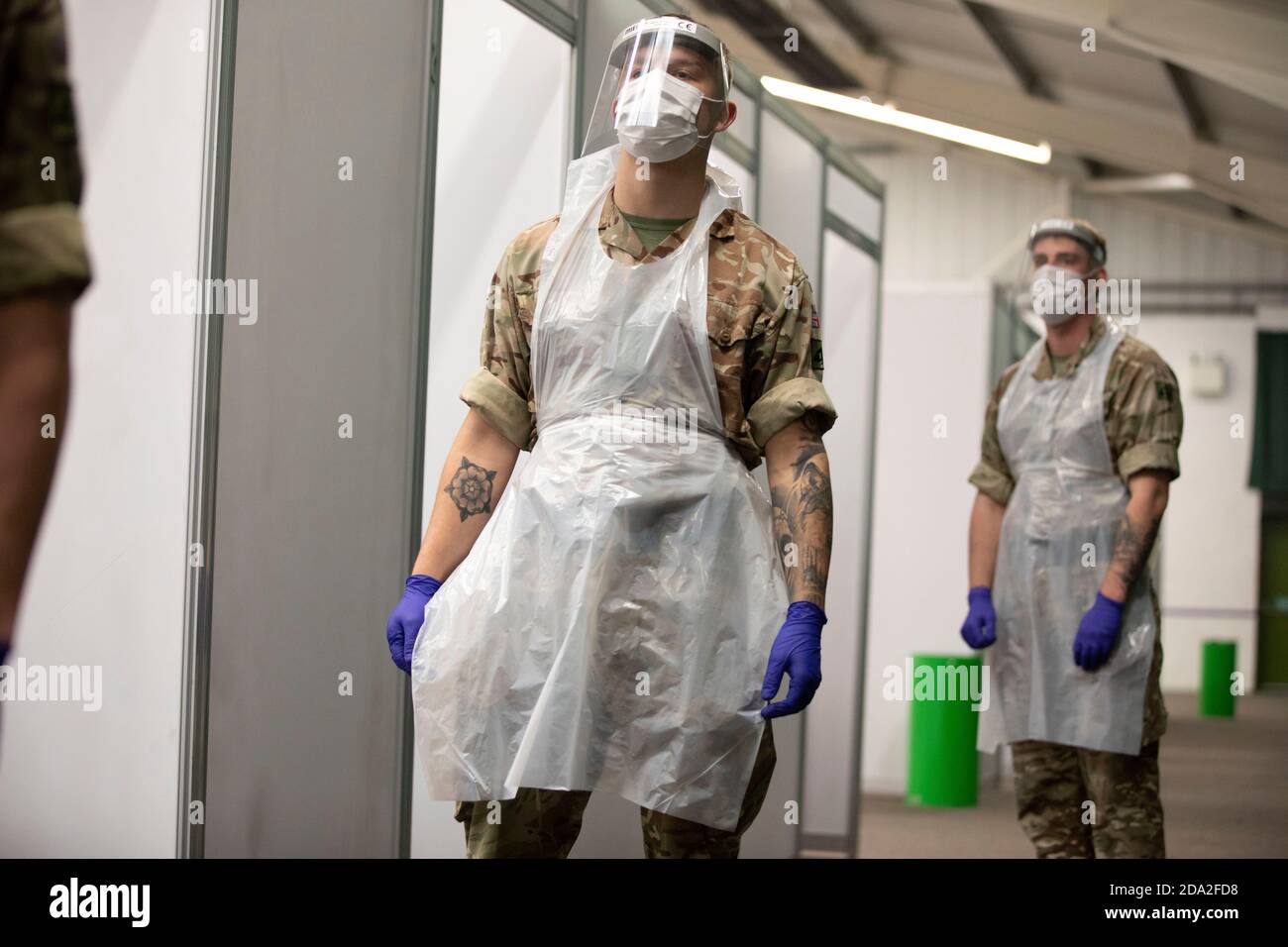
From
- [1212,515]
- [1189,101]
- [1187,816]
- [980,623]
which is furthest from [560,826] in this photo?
[1212,515]

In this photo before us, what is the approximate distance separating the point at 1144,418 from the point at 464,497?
2.06m

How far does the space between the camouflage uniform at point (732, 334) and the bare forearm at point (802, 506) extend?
35 millimetres

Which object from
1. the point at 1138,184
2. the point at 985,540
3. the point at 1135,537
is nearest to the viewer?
the point at 1135,537

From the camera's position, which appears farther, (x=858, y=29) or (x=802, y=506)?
(x=858, y=29)

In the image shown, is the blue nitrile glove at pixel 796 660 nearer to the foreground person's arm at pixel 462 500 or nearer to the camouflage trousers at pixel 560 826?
the camouflage trousers at pixel 560 826

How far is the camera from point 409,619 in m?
2.13

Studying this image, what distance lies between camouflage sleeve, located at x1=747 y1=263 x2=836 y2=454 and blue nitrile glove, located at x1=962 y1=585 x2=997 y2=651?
5.78 feet

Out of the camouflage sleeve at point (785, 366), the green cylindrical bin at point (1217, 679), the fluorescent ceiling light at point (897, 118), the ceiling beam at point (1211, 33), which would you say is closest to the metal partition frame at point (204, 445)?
the camouflage sleeve at point (785, 366)

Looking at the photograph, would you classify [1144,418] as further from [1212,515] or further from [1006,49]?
[1212,515]

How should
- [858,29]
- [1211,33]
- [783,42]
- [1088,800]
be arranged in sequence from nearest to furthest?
1. [1088,800]
2. [1211,33]
3. [783,42]
4. [858,29]

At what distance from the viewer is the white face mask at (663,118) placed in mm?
2174

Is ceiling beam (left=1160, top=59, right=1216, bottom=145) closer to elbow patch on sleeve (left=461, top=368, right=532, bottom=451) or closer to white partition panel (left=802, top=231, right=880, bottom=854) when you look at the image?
white partition panel (left=802, top=231, right=880, bottom=854)

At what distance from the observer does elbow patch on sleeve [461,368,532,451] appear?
2.23 metres
